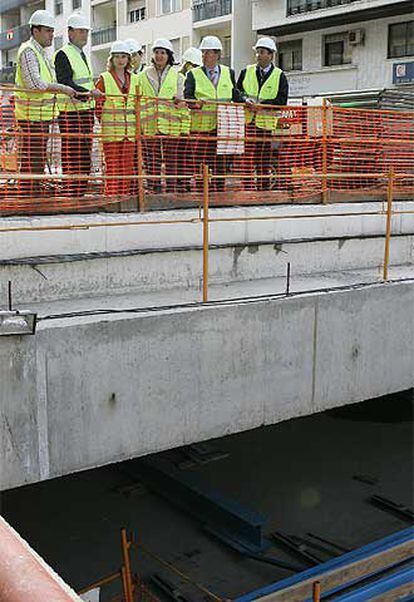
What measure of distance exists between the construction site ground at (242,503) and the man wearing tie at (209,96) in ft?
15.3

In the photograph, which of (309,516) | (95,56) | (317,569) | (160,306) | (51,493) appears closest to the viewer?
(160,306)

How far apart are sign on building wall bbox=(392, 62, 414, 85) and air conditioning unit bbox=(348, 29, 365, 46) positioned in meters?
2.32

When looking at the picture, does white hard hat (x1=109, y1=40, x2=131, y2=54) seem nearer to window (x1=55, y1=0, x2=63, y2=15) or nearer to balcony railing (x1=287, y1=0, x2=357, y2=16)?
balcony railing (x1=287, y1=0, x2=357, y2=16)

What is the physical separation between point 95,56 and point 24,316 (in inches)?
1769

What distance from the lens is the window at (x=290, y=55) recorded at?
33562mm

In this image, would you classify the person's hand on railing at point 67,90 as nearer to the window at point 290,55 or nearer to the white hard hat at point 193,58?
the white hard hat at point 193,58

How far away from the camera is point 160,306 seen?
6125 millimetres

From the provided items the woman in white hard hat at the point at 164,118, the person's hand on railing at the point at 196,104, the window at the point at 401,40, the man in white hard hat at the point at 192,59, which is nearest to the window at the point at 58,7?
the window at the point at 401,40

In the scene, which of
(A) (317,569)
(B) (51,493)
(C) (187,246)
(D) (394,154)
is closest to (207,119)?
(C) (187,246)

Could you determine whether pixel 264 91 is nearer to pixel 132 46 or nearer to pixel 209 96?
pixel 209 96

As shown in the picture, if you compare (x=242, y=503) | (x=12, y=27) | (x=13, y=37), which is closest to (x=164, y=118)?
(x=242, y=503)

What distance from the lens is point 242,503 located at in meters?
10.6

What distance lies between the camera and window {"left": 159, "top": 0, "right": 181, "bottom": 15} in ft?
126

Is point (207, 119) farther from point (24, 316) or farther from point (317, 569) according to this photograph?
point (317, 569)
